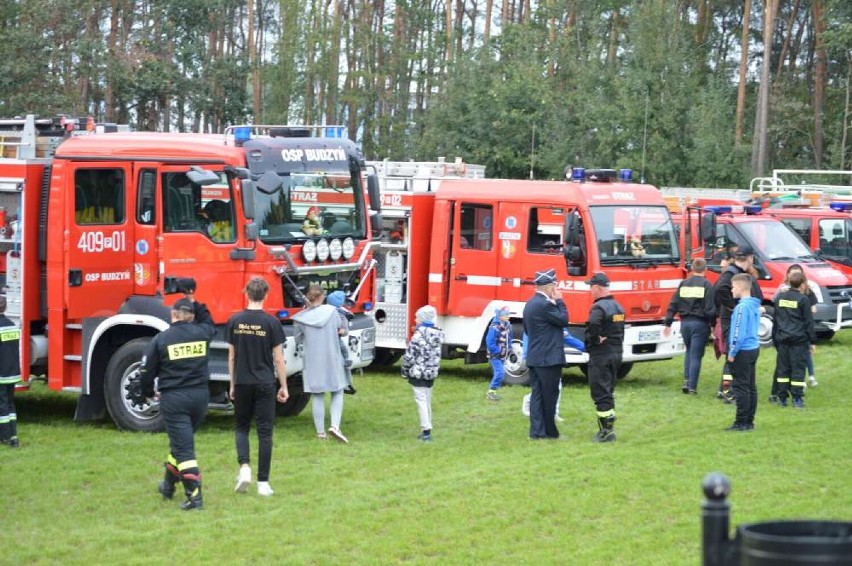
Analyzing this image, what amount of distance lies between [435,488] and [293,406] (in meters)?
4.49

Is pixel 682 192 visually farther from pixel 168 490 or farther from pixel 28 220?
pixel 168 490

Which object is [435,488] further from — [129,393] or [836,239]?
[836,239]

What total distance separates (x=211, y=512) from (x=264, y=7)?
49.2m

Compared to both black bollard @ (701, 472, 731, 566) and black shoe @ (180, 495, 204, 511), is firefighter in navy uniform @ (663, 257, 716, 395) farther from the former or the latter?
black bollard @ (701, 472, 731, 566)

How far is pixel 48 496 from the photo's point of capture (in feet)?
35.2

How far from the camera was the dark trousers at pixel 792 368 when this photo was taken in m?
15.2

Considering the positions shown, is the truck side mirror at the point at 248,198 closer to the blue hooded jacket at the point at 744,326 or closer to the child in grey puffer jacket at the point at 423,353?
the child in grey puffer jacket at the point at 423,353

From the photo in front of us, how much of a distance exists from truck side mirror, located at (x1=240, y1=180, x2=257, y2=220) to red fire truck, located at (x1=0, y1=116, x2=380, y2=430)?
0.05 feet

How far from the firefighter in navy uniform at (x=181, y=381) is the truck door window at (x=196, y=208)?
3.32 meters

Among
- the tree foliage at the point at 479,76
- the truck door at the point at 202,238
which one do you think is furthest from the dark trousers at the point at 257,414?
the tree foliage at the point at 479,76

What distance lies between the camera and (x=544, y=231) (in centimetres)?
1712

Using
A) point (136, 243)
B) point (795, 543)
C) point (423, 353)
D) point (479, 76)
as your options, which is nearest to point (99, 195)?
point (136, 243)

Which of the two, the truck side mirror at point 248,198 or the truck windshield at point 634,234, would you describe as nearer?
the truck side mirror at point 248,198

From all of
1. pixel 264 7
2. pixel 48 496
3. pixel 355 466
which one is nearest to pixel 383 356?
pixel 355 466
